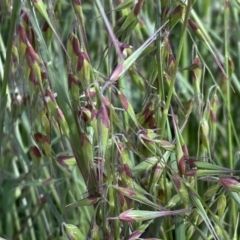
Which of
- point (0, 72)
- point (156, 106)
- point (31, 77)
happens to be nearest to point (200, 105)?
point (156, 106)

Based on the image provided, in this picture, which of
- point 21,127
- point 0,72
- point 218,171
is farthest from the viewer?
point 21,127

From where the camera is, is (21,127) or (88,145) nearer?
(88,145)

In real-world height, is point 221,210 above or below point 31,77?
below

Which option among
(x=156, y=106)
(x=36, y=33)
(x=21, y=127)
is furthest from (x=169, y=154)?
(x=21, y=127)

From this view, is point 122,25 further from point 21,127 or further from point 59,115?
point 21,127

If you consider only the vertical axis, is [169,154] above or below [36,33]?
below

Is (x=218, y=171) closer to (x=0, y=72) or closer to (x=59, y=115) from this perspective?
(x=59, y=115)

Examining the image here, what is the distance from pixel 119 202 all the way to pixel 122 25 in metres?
0.15

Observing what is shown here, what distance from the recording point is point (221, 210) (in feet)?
1.73

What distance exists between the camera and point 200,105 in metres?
0.57

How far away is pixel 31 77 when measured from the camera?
515 mm

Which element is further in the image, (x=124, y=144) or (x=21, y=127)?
(x=21, y=127)

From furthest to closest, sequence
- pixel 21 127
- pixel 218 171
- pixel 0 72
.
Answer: pixel 21 127, pixel 0 72, pixel 218 171

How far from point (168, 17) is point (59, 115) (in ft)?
0.41
